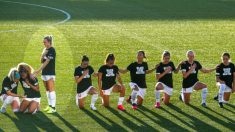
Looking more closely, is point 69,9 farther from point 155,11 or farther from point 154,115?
point 154,115

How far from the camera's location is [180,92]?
17859 mm

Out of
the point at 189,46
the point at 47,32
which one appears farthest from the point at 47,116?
the point at 47,32

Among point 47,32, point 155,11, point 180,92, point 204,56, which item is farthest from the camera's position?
point 155,11

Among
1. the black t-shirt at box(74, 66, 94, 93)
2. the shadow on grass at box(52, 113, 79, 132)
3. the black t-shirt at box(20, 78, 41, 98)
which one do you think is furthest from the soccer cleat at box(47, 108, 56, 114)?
→ the black t-shirt at box(74, 66, 94, 93)

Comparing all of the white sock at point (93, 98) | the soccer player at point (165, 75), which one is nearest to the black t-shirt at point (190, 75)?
the soccer player at point (165, 75)

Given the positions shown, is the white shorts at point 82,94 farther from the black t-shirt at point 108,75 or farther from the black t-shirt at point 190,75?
the black t-shirt at point 190,75

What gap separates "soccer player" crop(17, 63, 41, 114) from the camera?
15.5m

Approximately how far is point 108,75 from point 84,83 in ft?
2.13

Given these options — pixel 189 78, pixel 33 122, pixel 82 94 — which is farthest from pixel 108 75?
pixel 33 122

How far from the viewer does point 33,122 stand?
14945 mm

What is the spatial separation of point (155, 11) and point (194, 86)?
17178 mm

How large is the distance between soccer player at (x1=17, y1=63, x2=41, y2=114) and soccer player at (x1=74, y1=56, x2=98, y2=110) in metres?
1.07

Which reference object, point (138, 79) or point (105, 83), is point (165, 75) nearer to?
point (138, 79)

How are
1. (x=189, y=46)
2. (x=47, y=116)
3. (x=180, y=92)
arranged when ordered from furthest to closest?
1. (x=189, y=46)
2. (x=180, y=92)
3. (x=47, y=116)
